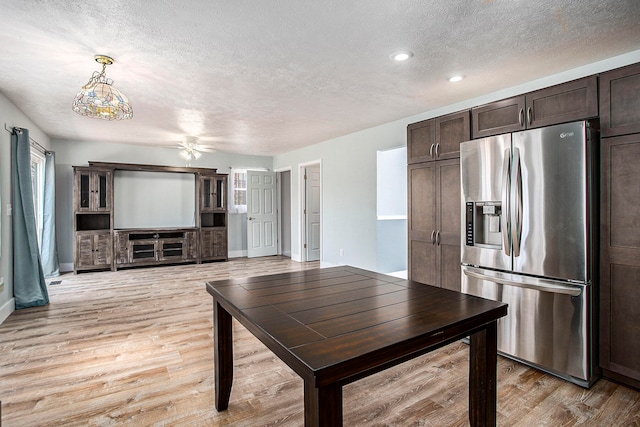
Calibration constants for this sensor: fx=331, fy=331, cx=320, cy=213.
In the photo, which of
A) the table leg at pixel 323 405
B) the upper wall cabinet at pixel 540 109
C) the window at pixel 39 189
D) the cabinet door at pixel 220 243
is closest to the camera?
the table leg at pixel 323 405

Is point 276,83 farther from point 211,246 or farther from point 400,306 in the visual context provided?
point 211,246

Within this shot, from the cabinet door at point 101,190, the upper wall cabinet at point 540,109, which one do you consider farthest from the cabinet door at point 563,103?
the cabinet door at point 101,190

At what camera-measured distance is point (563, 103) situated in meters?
2.38

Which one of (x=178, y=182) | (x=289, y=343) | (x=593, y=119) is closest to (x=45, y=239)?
(x=178, y=182)

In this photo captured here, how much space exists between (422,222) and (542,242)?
116 cm

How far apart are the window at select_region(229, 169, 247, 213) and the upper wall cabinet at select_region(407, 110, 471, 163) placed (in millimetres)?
5060

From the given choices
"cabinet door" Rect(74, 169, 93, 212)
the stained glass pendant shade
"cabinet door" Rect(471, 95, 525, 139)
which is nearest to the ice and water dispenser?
"cabinet door" Rect(471, 95, 525, 139)

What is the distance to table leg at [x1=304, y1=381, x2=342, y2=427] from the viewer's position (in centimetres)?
93

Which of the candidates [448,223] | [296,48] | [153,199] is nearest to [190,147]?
[153,199]

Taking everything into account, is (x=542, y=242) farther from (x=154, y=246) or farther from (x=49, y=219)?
(x=49, y=219)

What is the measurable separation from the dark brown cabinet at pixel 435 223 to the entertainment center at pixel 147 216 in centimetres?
475

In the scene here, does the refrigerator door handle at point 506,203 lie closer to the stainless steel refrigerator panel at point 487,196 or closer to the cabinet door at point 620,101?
the stainless steel refrigerator panel at point 487,196

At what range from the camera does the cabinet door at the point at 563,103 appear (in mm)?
2260

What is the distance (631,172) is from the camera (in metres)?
2.12
